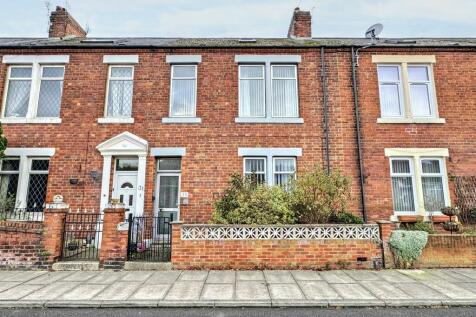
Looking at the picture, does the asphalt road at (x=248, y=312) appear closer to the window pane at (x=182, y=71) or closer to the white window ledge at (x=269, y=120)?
the white window ledge at (x=269, y=120)

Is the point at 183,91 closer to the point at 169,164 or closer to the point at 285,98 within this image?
the point at 169,164

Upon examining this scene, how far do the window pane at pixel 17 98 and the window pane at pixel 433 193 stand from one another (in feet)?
48.5

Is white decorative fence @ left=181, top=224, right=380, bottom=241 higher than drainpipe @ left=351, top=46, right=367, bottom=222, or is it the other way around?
drainpipe @ left=351, top=46, right=367, bottom=222

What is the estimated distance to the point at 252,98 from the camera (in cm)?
1126

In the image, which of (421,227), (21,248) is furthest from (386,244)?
(21,248)

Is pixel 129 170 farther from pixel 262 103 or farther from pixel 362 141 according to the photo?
pixel 362 141

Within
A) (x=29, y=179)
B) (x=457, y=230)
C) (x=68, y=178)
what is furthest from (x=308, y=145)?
(x=29, y=179)

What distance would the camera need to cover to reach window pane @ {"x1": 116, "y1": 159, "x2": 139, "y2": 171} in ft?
34.8

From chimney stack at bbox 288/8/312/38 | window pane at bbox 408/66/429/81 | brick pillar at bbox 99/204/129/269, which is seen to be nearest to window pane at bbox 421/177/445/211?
window pane at bbox 408/66/429/81

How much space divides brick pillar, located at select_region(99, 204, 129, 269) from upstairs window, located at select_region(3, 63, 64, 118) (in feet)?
18.9

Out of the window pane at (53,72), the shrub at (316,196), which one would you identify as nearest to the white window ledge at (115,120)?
the window pane at (53,72)

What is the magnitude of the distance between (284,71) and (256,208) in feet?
19.9

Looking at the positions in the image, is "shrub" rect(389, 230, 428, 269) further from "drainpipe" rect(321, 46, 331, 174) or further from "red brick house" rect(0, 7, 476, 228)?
"drainpipe" rect(321, 46, 331, 174)

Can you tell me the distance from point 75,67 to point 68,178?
4206 mm
